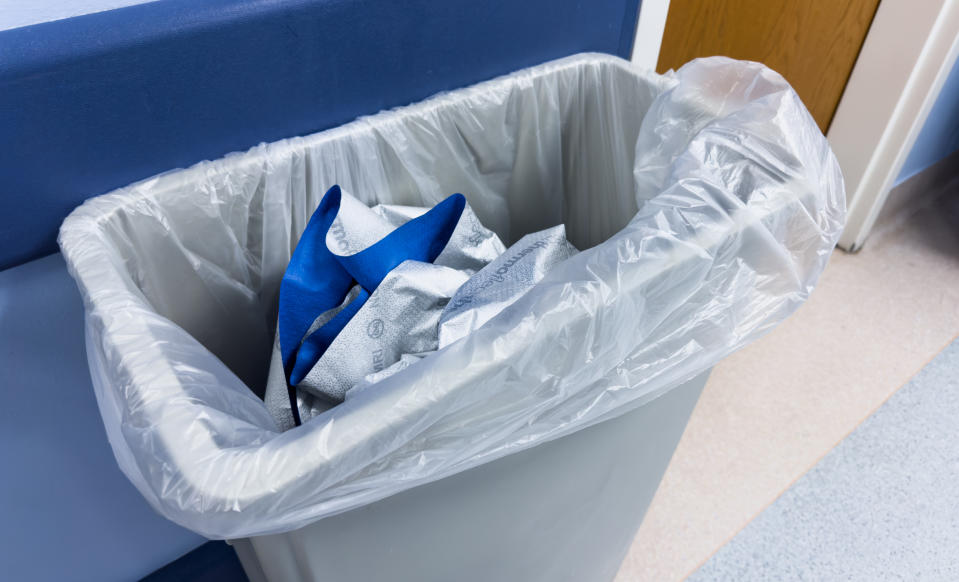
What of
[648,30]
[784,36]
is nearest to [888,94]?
[784,36]

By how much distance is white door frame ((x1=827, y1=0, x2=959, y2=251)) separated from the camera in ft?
3.28

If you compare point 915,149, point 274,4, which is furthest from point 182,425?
point 915,149

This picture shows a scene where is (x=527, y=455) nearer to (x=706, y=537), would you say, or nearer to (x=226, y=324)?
(x=226, y=324)

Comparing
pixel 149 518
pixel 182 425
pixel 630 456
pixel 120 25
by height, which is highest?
pixel 120 25

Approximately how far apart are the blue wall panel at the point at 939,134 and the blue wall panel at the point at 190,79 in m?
0.98

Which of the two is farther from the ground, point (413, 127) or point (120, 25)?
point (120, 25)

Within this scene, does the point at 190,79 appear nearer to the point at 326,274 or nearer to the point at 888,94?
the point at 326,274

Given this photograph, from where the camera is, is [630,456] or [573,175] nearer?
[630,456]

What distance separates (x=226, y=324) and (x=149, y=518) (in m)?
0.26

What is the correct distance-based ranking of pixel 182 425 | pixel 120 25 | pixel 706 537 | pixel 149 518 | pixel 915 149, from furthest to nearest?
1. pixel 915 149
2. pixel 706 537
3. pixel 149 518
4. pixel 120 25
5. pixel 182 425

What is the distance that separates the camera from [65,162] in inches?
16.7

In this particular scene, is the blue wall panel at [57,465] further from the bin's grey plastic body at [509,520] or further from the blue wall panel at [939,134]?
the blue wall panel at [939,134]

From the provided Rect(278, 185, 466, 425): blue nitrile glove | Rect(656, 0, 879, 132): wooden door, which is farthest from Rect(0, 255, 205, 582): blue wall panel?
Rect(656, 0, 879, 132): wooden door

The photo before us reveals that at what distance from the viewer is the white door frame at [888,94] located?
1.00 metres
